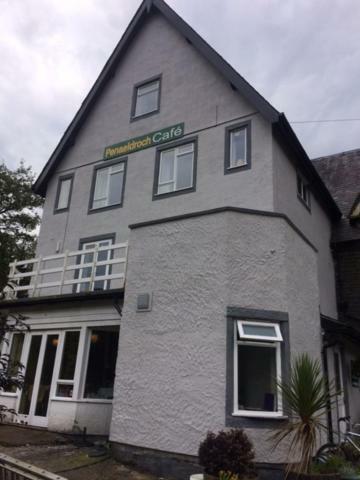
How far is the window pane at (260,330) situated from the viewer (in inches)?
329

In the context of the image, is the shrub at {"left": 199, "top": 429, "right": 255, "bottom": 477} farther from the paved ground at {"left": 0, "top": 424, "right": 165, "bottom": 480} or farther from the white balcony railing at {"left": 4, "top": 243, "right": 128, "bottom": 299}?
the white balcony railing at {"left": 4, "top": 243, "right": 128, "bottom": 299}

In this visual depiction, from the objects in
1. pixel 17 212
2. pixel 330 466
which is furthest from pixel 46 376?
pixel 17 212

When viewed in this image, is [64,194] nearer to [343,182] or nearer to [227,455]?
[343,182]

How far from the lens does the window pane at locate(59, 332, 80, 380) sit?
38.4 feet

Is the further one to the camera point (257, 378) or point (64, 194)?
point (64, 194)

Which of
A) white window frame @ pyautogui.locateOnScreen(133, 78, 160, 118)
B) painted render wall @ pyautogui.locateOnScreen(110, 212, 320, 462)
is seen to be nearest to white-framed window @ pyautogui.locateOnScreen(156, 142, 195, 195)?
white window frame @ pyautogui.locateOnScreen(133, 78, 160, 118)

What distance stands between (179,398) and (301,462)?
2.39 m

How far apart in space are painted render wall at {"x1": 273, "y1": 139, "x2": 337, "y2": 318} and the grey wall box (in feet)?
16.1

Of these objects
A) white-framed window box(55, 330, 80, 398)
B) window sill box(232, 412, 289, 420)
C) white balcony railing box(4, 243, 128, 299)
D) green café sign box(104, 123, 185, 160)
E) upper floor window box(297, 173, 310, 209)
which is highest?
green café sign box(104, 123, 185, 160)

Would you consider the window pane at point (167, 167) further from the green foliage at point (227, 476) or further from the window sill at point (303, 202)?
the green foliage at point (227, 476)

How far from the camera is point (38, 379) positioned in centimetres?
1222

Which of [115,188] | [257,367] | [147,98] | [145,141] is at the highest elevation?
[147,98]

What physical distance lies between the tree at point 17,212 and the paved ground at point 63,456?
68.0ft

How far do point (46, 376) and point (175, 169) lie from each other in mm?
7565
